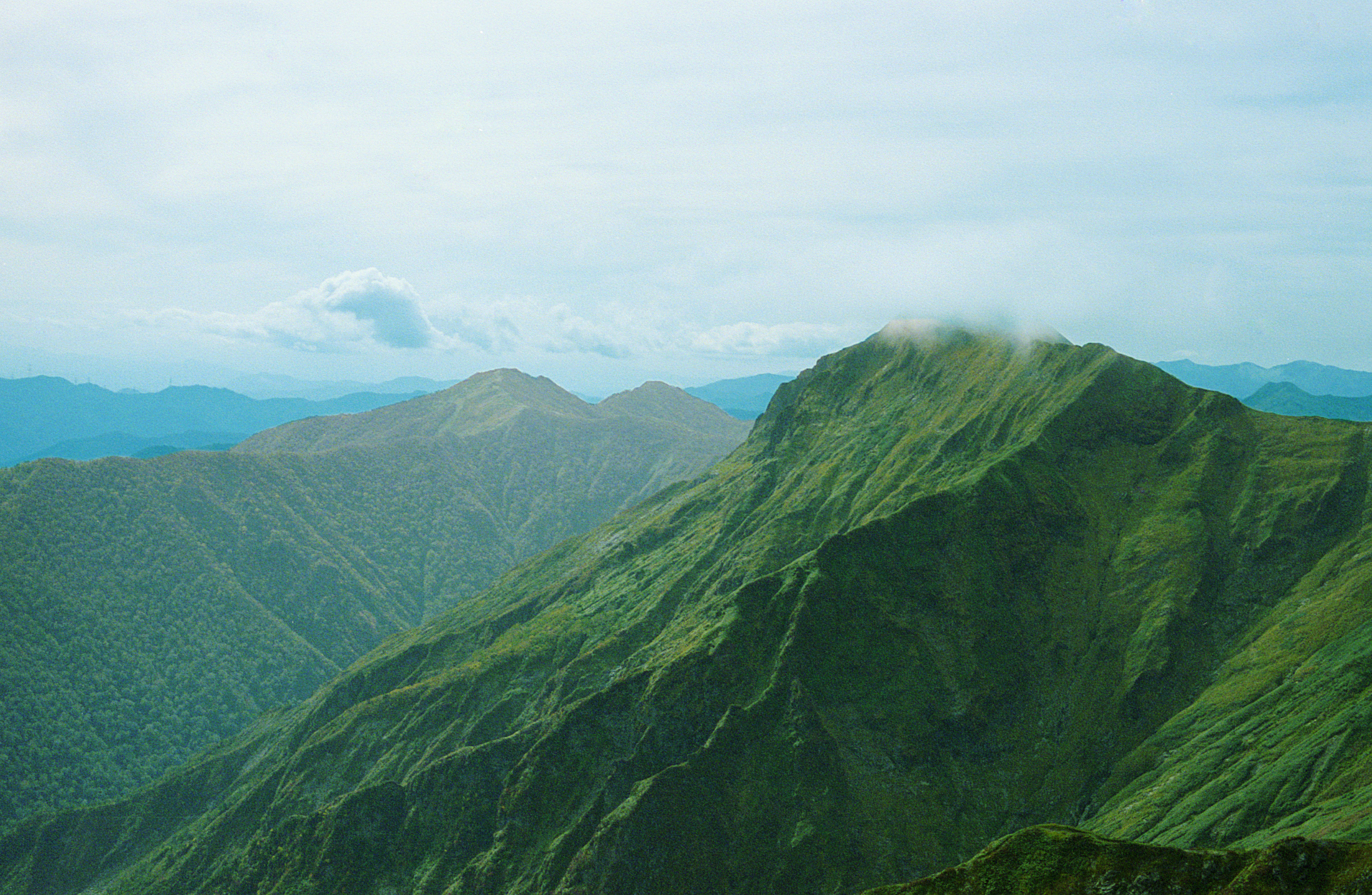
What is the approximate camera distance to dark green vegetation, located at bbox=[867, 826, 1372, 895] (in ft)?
326

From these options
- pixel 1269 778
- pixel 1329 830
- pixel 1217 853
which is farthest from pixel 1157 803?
pixel 1217 853

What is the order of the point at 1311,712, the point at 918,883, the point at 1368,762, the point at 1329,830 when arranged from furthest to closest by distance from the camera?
the point at 1311,712 < the point at 1368,762 < the point at 1329,830 < the point at 918,883

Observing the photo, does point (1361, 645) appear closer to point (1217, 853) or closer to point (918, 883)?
point (1217, 853)

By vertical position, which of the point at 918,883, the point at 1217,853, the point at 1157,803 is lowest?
the point at 1157,803

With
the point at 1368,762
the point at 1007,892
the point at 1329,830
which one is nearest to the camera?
the point at 1007,892

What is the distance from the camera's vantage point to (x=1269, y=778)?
172625 mm

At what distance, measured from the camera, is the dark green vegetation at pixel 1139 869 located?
99.2 metres

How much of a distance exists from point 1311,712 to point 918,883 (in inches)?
4605

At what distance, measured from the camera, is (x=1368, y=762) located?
159 metres

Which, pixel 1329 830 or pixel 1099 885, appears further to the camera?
pixel 1329 830

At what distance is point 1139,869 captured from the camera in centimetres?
11056

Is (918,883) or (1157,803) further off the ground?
(918,883)

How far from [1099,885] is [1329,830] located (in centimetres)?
5340

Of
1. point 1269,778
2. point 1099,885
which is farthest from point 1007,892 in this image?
point 1269,778
